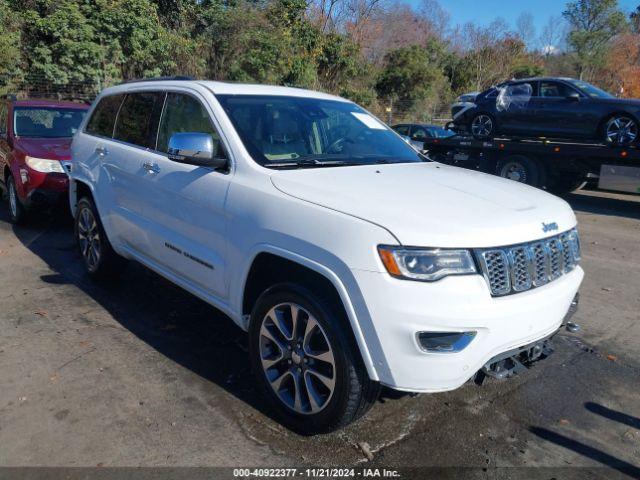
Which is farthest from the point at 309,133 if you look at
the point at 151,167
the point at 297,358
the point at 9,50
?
→ the point at 9,50

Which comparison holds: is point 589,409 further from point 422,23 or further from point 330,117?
point 422,23

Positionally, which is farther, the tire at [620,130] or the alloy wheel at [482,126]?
the alloy wheel at [482,126]

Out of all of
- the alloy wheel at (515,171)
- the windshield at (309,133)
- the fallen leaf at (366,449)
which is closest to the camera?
the fallen leaf at (366,449)

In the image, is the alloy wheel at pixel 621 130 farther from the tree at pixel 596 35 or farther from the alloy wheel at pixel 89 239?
the tree at pixel 596 35

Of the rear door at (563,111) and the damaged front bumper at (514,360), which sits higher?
the rear door at (563,111)

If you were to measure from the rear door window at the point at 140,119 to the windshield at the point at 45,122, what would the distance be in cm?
395

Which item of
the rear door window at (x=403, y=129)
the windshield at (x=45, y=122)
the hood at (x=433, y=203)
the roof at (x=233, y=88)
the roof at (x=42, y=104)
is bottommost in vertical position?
the rear door window at (x=403, y=129)

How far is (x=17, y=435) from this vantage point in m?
3.12

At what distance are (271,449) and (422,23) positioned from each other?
54.5 metres

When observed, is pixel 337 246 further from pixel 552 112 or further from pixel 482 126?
pixel 482 126

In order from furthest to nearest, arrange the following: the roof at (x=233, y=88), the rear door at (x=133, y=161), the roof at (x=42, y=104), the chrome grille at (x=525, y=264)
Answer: the roof at (x=42, y=104) < the rear door at (x=133, y=161) < the roof at (x=233, y=88) < the chrome grille at (x=525, y=264)

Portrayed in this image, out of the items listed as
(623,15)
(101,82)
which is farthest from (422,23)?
(101,82)

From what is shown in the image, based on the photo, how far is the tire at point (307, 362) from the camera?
286 centimetres

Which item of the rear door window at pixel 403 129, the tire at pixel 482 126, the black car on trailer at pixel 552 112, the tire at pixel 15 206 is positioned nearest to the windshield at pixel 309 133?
the tire at pixel 15 206
